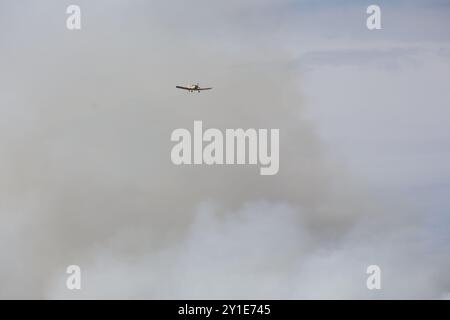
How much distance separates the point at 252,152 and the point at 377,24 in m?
14.2
